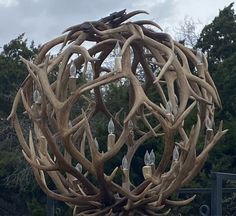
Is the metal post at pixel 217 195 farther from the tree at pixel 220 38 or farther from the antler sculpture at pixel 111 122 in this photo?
the tree at pixel 220 38

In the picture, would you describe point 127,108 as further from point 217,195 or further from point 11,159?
point 217,195

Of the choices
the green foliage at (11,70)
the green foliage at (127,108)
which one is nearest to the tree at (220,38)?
the green foliage at (127,108)

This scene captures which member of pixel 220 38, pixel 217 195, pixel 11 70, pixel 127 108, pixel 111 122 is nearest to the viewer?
pixel 217 195

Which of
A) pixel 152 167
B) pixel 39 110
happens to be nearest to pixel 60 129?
pixel 39 110

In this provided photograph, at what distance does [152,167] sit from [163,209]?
0.92 ft

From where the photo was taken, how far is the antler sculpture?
5613mm

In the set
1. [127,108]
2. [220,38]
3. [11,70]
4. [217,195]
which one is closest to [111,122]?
[217,195]

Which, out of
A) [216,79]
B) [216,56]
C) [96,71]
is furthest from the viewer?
[216,56]

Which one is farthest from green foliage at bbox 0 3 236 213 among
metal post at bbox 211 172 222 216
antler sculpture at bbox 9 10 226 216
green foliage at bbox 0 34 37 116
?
metal post at bbox 211 172 222 216

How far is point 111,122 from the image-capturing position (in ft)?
19.8

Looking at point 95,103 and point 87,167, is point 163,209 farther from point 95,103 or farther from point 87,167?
point 95,103

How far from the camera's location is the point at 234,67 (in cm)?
1672

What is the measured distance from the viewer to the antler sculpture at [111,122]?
18.4ft

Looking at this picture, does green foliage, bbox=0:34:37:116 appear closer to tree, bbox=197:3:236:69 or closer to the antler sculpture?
tree, bbox=197:3:236:69
